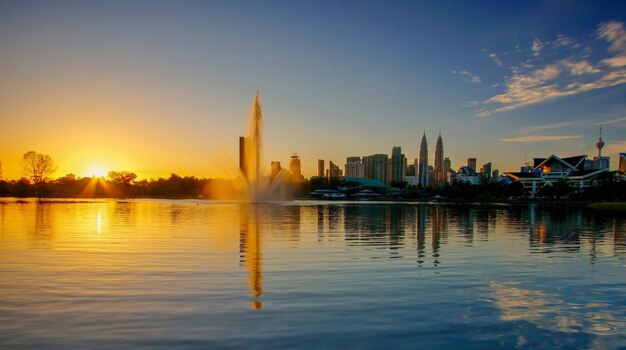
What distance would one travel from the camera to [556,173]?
188 m

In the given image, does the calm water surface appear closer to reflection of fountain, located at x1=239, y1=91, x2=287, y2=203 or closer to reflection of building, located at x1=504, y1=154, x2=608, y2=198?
reflection of fountain, located at x1=239, y1=91, x2=287, y2=203

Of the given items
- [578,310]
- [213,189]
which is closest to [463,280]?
[578,310]

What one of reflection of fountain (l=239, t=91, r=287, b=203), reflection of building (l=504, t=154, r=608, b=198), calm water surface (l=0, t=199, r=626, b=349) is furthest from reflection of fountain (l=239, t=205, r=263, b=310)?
reflection of building (l=504, t=154, r=608, b=198)

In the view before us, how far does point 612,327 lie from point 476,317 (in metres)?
2.94

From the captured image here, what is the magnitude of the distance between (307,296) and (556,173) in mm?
203952

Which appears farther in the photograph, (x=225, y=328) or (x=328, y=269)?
(x=328, y=269)

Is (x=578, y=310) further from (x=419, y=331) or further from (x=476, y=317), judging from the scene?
(x=419, y=331)

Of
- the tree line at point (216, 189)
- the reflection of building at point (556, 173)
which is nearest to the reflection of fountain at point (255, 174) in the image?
the tree line at point (216, 189)

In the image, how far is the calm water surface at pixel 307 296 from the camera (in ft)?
29.7

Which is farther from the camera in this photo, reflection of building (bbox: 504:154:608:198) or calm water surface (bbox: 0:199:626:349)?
reflection of building (bbox: 504:154:608:198)

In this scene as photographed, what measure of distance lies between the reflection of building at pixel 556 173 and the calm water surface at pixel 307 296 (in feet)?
569

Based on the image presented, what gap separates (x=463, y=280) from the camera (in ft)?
48.6

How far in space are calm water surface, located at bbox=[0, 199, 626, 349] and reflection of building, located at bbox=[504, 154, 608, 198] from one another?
569 feet

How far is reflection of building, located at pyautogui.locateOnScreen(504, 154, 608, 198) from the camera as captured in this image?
571 feet
